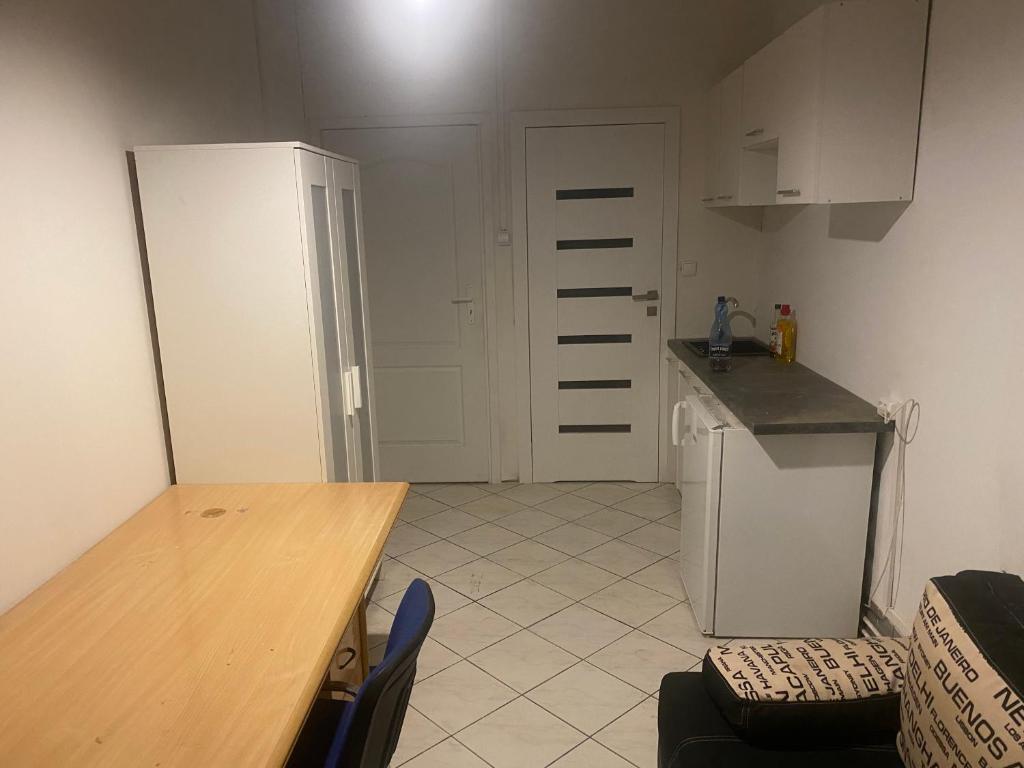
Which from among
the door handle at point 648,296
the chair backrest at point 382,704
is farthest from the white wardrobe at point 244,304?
the door handle at point 648,296

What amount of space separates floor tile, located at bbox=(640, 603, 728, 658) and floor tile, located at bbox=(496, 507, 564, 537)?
95cm

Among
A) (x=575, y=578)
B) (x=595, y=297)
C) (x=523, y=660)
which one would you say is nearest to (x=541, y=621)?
(x=523, y=660)

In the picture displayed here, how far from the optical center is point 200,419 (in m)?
2.43

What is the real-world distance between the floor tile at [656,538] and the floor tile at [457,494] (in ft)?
3.14

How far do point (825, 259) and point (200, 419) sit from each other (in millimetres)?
2461

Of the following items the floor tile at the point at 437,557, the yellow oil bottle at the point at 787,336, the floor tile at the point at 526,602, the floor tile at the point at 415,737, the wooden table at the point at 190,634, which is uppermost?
the yellow oil bottle at the point at 787,336

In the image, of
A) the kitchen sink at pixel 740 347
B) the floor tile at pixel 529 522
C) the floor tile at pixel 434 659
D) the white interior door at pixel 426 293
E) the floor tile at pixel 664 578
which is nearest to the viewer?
the floor tile at pixel 434 659

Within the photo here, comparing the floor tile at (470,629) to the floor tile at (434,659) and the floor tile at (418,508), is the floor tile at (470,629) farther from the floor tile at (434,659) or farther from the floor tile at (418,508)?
the floor tile at (418,508)

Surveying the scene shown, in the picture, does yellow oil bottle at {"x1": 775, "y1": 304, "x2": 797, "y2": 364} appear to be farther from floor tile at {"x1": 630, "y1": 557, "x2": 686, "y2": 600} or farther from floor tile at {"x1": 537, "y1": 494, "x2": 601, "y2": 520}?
floor tile at {"x1": 537, "y1": 494, "x2": 601, "y2": 520}

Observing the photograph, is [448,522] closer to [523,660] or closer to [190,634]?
[523,660]

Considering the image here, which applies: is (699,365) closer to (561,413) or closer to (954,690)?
(561,413)

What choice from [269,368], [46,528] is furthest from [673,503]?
[46,528]

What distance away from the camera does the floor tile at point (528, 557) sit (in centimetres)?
337

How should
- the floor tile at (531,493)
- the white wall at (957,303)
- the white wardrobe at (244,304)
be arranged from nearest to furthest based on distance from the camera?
the white wall at (957,303) → the white wardrobe at (244,304) → the floor tile at (531,493)
